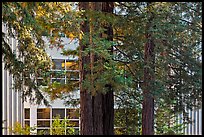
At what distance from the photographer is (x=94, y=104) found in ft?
18.4

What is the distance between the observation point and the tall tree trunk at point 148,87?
21.7 ft

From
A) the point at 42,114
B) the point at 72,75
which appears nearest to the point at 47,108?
the point at 42,114

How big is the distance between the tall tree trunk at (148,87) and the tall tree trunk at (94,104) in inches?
39.1

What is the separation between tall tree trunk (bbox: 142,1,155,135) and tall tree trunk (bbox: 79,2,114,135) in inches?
39.1

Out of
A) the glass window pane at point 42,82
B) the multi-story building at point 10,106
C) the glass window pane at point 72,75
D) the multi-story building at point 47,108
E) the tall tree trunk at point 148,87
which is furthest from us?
the multi-story building at point 10,106

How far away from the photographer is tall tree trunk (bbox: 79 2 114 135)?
5.37 metres

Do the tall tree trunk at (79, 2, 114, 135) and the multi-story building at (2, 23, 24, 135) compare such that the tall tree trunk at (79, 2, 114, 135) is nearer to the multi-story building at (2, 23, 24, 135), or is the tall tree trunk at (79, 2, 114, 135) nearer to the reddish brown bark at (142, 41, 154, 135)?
the reddish brown bark at (142, 41, 154, 135)

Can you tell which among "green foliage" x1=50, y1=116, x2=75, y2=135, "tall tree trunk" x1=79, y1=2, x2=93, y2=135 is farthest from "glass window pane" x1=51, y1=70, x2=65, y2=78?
"green foliage" x1=50, y1=116, x2=75, y2=135

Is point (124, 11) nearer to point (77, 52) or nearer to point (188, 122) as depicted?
point (77, 52)

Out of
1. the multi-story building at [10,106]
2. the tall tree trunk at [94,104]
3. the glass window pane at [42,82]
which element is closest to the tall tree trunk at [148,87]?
the tall tree trunk at [94,104]

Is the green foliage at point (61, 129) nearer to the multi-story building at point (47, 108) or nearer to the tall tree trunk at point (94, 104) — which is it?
the multi-story building at point (47, 108)

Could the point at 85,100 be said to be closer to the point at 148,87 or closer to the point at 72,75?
the point at 72,75

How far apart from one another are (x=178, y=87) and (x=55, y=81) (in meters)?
2.44

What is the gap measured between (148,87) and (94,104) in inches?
55.1
